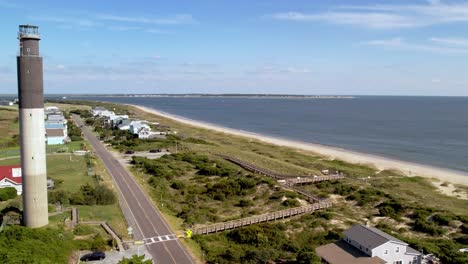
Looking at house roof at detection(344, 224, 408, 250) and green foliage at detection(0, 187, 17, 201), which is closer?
house roof at detection(344, 224, 408, 250)

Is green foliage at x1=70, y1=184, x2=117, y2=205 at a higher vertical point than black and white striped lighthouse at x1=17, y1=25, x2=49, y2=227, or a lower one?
lower

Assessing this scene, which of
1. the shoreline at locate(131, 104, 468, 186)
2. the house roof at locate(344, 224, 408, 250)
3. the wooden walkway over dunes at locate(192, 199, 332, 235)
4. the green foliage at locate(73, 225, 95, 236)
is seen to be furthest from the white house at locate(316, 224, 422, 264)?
the shoreline at locate(131, 104, 468, 186)

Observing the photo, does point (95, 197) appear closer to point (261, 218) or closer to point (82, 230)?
point (82, 230)

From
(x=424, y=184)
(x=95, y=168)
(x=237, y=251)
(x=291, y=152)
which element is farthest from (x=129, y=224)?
(x=291, y=152)

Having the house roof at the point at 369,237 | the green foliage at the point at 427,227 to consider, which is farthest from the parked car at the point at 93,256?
the green foliage at the point at 427,227

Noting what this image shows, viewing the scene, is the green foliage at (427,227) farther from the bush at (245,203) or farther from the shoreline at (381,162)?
the shoreline at (381,162)

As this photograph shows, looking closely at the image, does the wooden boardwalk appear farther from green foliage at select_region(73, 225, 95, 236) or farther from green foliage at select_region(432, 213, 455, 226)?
green foliage at select_region(432, 213, 455, 226)

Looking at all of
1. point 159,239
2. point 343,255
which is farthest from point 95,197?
point 343,255
